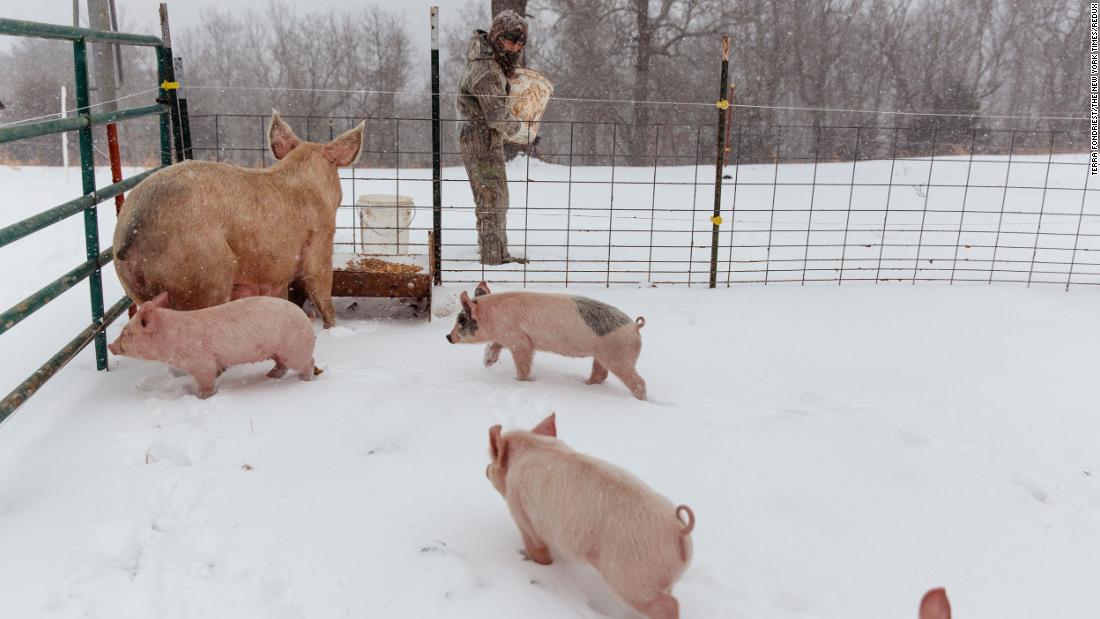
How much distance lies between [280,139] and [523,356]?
7.29ft

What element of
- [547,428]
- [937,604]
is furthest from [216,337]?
[937,604]

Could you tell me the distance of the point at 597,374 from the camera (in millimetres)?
4629

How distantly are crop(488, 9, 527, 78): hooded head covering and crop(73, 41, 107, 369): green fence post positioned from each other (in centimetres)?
343

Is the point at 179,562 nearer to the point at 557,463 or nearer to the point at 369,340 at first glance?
the point at 557,463

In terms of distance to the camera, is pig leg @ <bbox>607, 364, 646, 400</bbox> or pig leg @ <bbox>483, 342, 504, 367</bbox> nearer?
pig leg @ <bbox>607, 364, 646, 400</bbox>

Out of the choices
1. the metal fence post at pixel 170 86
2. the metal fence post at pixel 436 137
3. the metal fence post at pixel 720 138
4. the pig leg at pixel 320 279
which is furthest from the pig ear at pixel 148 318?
the metal fence post at pixel 720 138

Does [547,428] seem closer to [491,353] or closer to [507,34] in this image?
[491,353]

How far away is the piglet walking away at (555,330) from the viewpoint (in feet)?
14.5

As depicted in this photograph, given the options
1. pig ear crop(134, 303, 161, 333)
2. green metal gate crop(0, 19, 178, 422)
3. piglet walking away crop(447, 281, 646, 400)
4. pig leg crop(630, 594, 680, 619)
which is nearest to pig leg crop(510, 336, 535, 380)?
piglet walking away crop(447, 281, 646, 400)

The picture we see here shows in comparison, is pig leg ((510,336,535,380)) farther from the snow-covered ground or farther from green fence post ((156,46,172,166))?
green fence post ((156,46,172,166))

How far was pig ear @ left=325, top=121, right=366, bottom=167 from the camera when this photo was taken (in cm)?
529

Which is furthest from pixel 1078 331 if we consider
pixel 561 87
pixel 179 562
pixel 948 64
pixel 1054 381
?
pixel 948 64

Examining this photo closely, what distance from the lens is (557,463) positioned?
2.65 m

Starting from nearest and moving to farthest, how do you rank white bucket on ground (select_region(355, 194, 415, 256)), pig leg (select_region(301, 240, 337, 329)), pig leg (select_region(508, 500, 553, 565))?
pig leg (select_region(508, 500, 553, 565))
pig leg (select_region(301, 240, 337, 329))
white bucket on ground (select_region(355, 194, 415, 256))
